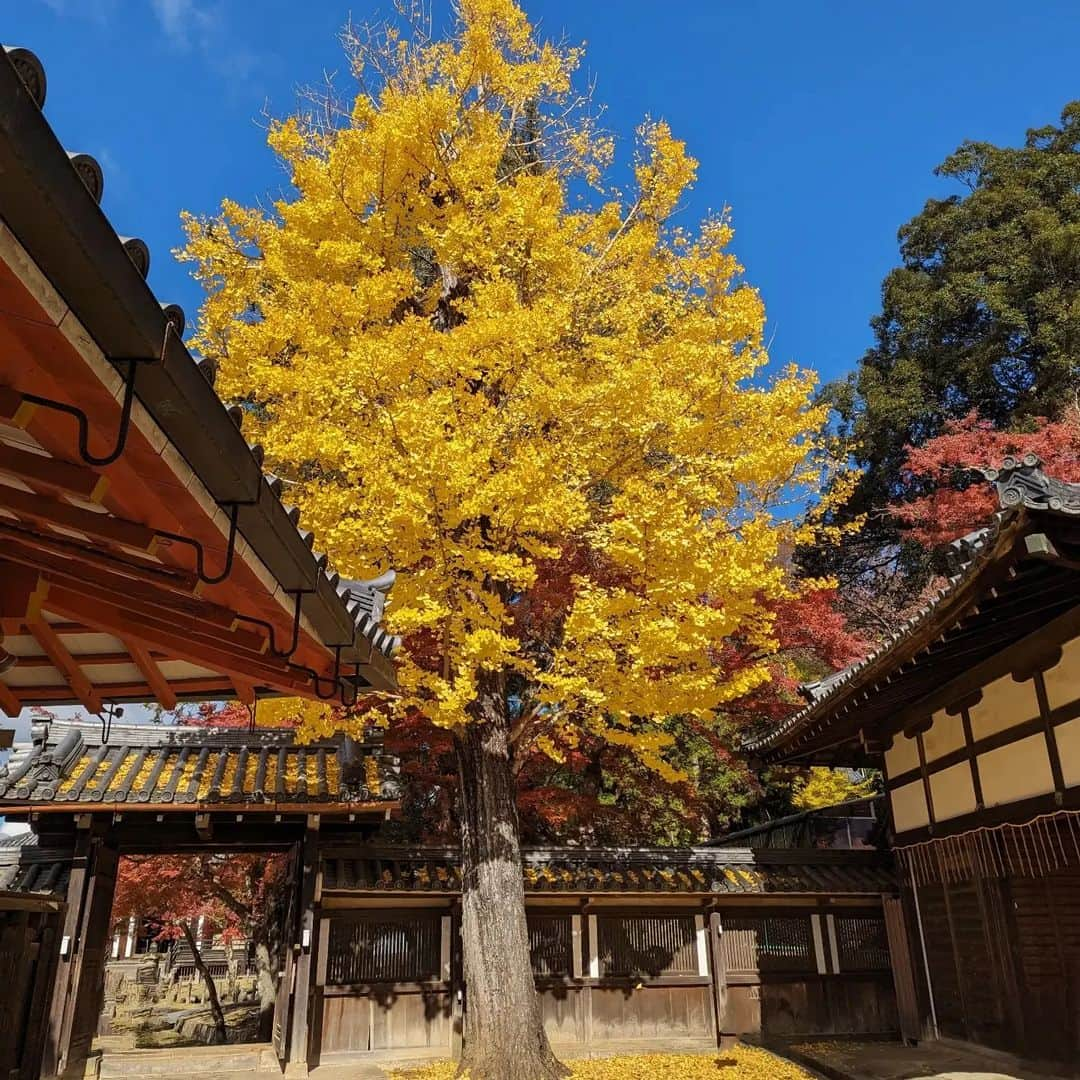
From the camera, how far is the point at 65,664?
4395mm

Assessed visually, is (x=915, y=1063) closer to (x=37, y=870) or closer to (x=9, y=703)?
(x=9, y=703)

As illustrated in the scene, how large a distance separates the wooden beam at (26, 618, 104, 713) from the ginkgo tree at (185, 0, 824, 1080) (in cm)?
302

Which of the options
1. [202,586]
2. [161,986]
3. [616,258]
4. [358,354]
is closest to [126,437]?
[202,586]

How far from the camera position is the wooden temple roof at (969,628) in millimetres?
5248

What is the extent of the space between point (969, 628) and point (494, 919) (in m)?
5.80

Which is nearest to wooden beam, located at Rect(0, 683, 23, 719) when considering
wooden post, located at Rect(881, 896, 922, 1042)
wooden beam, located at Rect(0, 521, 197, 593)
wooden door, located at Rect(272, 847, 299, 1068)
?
wooden beam, located at Rect(0, 521, 197, 593)

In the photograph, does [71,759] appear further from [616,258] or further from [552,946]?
[616,258]

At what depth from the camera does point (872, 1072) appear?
866 centimetres

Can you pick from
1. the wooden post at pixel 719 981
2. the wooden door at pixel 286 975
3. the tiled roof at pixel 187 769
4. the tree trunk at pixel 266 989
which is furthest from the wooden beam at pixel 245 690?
the tree trunk at pixel 266 989

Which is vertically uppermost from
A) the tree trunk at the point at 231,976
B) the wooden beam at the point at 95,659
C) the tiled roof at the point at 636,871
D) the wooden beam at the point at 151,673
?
the wooden beam at the point at 95,659

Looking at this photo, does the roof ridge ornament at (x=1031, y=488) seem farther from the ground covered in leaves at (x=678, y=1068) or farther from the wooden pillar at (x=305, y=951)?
the wooden pillar at (x=305, y=951)

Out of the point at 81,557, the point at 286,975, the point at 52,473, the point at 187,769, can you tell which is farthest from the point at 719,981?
the point at 52,473

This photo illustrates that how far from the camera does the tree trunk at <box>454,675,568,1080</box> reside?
8.77 metres

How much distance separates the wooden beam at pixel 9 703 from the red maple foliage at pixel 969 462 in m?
16.4
